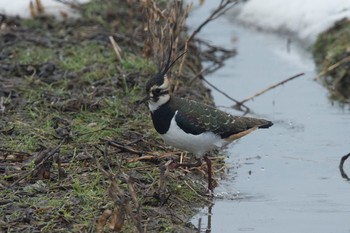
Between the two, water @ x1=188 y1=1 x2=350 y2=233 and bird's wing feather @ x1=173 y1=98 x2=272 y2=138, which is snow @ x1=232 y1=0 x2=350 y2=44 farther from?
bird's wing feather @ x1=173 y1=98 x2=272 y2=138

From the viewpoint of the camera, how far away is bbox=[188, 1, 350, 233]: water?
687cm

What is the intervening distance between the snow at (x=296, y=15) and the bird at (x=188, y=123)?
5859 millimetres

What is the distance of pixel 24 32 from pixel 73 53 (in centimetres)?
125

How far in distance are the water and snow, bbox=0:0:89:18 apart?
A: 2.42 m

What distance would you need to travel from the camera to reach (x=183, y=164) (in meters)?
7.32

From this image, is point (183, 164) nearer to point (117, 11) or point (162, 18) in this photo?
point (162, 18)

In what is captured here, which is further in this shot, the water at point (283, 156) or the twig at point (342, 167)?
the twig at point (342, 167)

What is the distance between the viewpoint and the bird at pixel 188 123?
280 inches

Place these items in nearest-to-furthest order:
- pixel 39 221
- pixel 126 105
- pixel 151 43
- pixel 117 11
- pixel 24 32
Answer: pixel 39 221, pixel 126 105, pixel 151 43, pixel 24 32, pixel 117 11

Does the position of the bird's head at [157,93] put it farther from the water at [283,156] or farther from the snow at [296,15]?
the snow at [296,15]

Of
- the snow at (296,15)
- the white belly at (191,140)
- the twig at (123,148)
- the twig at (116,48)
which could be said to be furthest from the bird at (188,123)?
the snow at (296,15)

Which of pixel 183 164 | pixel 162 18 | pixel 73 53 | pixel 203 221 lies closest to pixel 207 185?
pixel 183 164

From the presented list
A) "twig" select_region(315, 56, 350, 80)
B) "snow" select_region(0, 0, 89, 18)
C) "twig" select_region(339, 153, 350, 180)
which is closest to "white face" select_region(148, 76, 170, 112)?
"twig" select_region(339, 153, 350, 180)

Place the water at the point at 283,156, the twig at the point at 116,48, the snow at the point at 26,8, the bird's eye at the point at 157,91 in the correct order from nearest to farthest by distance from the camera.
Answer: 1. the water at the point at 283,156
2. the bird's eye at the point at 157,91
3. the twig at the point at 116,48
4. the snow at the point at 26,8
